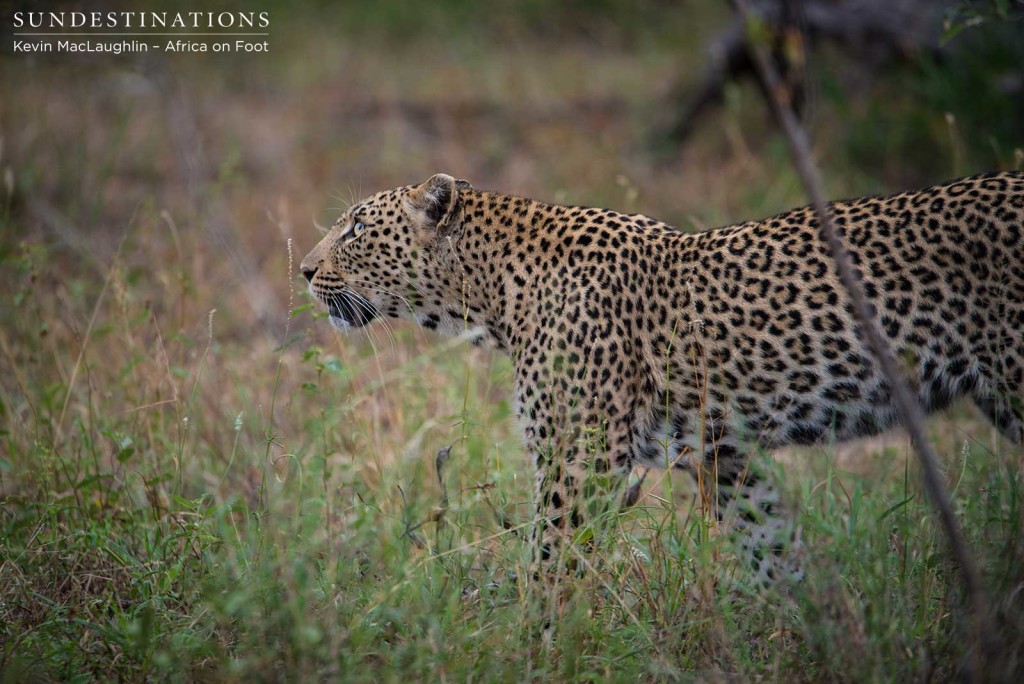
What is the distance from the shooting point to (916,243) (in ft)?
15.5

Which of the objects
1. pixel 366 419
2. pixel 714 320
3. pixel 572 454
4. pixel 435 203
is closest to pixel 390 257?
pixel 435 203

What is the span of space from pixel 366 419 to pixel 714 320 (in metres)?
1.99

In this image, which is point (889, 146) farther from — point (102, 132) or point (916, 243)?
point (102, 132)

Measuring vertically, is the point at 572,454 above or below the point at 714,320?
below

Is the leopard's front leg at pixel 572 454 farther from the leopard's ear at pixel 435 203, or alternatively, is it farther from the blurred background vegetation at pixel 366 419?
the leopard's ear at pixel 435 203

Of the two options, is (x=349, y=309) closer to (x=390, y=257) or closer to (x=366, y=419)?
(x=390, y=257)

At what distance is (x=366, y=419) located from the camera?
577 centimetres

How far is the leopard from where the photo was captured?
462 centimetres

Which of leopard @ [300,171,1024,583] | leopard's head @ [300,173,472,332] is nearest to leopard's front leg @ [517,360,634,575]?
leopard @ [300,171,1024,583]

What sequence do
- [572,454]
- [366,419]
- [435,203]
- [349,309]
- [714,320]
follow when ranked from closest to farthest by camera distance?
[572,454] → [714,320] → [435,203] → [349,309] → [366,419]

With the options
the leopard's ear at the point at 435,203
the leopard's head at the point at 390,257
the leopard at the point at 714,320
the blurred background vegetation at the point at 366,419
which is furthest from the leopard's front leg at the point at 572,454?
the leopard's ear at the point at 435,203

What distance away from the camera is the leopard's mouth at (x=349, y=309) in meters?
Answer: 5.54

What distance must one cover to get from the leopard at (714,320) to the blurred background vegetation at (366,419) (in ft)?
0.92

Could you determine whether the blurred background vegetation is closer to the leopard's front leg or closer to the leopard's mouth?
the leopard's front leg
